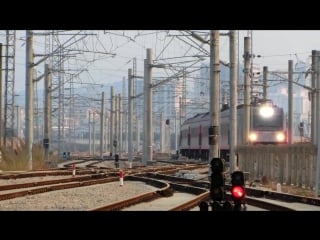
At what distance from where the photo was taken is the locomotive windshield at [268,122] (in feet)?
148

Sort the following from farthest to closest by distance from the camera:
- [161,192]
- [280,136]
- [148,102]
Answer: [148,102] → [280,136] → [161,192]

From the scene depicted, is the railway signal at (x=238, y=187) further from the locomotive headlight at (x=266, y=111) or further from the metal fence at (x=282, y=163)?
the locomotive headlight at (x=266, y=111)

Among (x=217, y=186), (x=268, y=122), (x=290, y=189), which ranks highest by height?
(x=268, y=122)

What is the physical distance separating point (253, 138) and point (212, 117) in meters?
19.4

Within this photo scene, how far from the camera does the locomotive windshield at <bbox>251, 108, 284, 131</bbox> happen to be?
45156 mm

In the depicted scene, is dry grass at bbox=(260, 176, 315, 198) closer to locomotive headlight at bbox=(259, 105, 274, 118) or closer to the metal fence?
the metal fence

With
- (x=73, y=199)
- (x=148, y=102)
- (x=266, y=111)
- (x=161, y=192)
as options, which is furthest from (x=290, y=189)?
(x=148, y=102)

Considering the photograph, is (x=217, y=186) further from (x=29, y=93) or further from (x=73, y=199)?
(x=29, y=93)

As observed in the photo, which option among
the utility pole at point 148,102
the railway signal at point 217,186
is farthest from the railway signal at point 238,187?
the utility pole at point 148,102

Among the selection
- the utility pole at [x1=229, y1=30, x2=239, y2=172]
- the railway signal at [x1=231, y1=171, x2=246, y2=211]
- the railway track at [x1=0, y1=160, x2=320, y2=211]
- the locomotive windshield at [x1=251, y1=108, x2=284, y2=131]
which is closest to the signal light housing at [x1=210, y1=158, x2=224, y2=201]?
the railway signal at [x1=231, y1=171, x2=246, y2=211]

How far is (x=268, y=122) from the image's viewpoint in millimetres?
45156
